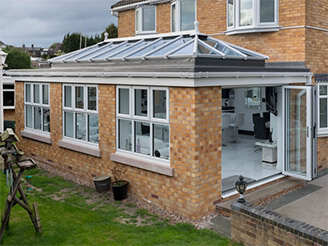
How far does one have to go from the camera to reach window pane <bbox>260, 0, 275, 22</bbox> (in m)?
10.7

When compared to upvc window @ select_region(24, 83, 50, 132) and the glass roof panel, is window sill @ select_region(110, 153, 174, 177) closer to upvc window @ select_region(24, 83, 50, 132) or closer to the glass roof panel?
the glass roof panel

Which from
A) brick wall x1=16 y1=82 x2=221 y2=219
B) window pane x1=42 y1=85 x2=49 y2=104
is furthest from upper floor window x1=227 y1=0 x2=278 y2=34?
window pane x1=42 y1=85 x2=49 y2=104

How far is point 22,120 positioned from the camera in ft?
43.6

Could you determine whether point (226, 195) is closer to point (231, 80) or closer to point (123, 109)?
point (231, 80)

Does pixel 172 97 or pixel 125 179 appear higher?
pixel 172 97

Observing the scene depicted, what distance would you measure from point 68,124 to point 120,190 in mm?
3500

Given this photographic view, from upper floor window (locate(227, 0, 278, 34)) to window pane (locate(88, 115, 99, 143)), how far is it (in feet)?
17.0

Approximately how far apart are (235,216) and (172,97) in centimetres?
262

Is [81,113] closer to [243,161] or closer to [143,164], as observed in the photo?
[143,164]

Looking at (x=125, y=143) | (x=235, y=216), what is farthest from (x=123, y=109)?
(x=235, y=216)

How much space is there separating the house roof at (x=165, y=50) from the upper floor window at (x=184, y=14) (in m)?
3.93

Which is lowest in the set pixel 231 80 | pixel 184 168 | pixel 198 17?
pixel 184 168

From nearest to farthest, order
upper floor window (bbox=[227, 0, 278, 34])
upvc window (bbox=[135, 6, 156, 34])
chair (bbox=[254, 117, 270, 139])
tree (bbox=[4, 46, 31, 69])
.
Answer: upper floor window (bbox=[227, 0, 278, 34])
chair (bbox=[254, 117, 270, 139])
upvc window (bbox=[135, 6, 156, 34])
tree (bbox=[4, 46, 31, 69])

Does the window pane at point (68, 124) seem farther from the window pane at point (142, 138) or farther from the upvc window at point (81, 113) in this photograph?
the window pane at point (142, 138)
